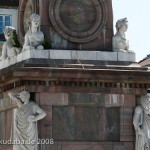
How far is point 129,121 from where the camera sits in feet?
83.1

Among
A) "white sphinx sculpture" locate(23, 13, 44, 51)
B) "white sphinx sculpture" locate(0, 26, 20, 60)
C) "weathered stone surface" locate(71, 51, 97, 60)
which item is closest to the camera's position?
"white sphinx sculpture" locate(23, 13, 44, 51)

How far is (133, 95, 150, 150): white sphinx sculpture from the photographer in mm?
25109

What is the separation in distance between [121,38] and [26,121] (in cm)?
349

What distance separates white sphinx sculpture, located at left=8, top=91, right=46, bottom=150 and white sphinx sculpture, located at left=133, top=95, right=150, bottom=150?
245 cm

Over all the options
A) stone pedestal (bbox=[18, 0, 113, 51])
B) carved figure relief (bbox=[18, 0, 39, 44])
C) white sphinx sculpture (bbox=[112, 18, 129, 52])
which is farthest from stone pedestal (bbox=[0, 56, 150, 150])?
carved figure relief (bbox=[18, 0, 39, 44])

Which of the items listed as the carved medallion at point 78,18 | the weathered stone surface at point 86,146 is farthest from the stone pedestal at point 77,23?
the weathered stone surface at point 86,146

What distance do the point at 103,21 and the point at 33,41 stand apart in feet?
6.80

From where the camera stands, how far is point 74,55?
83.1 ft

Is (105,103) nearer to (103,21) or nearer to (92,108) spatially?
(92,108)

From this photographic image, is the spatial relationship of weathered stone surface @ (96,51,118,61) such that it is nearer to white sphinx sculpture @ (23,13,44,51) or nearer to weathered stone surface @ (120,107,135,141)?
weathered stone surface @ (120,107,135,141)

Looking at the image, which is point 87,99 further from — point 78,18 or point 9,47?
point 9,47

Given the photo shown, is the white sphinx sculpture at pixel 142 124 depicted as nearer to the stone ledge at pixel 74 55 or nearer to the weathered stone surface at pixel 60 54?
the stone ledge at pixel 74 55

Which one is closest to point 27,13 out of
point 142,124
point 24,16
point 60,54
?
point 24,16

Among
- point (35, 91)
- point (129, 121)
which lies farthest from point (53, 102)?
point (129, 121)
